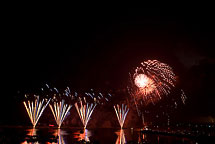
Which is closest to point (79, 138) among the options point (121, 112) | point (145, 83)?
point (145, 83)

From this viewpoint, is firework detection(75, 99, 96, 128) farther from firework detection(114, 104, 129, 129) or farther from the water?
the water

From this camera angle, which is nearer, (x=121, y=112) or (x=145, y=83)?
(x=145, y=83)

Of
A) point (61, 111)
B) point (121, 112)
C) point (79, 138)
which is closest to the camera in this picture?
point (79, 138)

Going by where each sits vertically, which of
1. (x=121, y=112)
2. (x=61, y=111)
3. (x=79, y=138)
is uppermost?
(x=61, y=111)

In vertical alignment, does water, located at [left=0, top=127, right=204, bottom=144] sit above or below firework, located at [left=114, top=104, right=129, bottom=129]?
below

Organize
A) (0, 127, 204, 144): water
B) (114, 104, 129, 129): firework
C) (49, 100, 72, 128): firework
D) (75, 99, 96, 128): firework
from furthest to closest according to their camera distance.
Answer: (114, 104, 129, 129): firework
(75, 99, 96, 128): firework
(49, 100, 72, 128): firework
(0, 127, 204, 144): water

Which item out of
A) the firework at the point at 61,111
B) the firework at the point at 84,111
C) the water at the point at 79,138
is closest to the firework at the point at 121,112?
the firework at the point at 84,111

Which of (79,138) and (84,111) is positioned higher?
(84,111)

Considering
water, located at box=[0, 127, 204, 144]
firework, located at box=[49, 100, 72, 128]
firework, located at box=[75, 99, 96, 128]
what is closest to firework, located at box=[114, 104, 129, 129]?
firework, located at box=[75, 99, 96, 128]

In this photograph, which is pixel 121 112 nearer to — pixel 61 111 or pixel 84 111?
pixel 84 111

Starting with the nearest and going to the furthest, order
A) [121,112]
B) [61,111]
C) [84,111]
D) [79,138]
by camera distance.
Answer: [79,138] → [61,111] → [84,111] → [121,112]

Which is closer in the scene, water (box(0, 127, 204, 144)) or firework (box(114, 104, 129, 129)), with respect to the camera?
water (box(0, 127, 204, 144))

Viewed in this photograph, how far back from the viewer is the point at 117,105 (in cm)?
4309

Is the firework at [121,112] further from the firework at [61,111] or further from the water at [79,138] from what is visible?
the water at [79,138]
